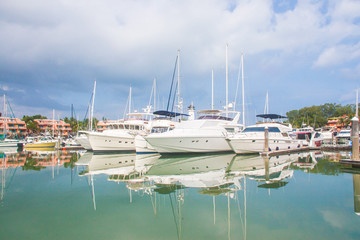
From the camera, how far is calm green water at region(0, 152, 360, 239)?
5.25 m

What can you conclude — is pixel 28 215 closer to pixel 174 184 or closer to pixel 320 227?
pixel 174 184

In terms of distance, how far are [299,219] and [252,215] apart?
3.78 ft

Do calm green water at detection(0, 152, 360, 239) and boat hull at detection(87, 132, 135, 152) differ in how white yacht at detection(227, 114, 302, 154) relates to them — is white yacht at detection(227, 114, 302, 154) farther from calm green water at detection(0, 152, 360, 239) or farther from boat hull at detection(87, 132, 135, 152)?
boat hull at detection(87, 132, 135, 152)

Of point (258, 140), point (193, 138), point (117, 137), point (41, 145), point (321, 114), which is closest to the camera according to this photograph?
point (193, 138)

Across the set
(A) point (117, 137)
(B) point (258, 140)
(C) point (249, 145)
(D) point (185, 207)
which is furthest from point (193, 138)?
(D) point (185, 207)

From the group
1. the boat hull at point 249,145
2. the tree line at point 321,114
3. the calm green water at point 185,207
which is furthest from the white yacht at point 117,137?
the tree line at point 321,114

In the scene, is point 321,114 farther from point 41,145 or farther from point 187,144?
point 41,145

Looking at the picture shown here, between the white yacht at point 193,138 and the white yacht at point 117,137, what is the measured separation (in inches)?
277

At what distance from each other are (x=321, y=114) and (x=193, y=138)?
54489 mm

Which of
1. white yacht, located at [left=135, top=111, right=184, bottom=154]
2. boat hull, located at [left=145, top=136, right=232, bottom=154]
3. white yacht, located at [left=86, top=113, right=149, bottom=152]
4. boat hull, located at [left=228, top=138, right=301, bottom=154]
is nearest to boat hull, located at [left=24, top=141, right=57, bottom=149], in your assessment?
white yacht, located at [left=86, top=113, right=149, bottom=152]

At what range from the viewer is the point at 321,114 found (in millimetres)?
60312

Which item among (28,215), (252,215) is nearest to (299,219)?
(252,215)

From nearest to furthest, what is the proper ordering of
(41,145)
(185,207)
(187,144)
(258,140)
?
(185,207) < (187,144) < (258,140) < (41,145)

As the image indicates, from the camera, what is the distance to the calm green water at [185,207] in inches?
207
